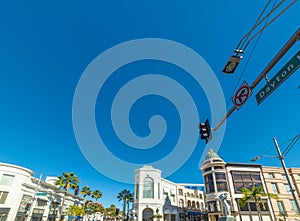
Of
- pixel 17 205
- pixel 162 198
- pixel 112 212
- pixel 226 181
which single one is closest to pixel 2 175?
pixel 17 205

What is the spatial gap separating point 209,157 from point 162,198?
17852 millimetres

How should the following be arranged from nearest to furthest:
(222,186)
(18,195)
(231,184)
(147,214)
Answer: (18,195), (222,186), (231,184), (147,214)

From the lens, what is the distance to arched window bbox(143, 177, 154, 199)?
159ft

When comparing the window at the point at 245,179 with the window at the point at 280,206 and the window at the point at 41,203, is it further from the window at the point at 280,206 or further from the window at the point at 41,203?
the window at the point at 41,203

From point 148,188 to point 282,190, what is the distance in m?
33.7

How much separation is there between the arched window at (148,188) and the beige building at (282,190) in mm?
29279

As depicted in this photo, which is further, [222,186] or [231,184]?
[231,184]

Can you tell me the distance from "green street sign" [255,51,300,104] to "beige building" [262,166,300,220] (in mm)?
47030

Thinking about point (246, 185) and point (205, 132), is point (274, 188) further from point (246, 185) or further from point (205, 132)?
point (205, 132)

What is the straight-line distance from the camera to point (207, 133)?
25.3 ft

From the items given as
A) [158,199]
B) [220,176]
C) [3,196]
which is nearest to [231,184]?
[220,176]

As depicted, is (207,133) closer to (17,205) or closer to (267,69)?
(267,69)

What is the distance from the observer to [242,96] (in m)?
5.86

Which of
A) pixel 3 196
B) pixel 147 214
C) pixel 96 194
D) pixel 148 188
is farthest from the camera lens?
pixel 96 194
